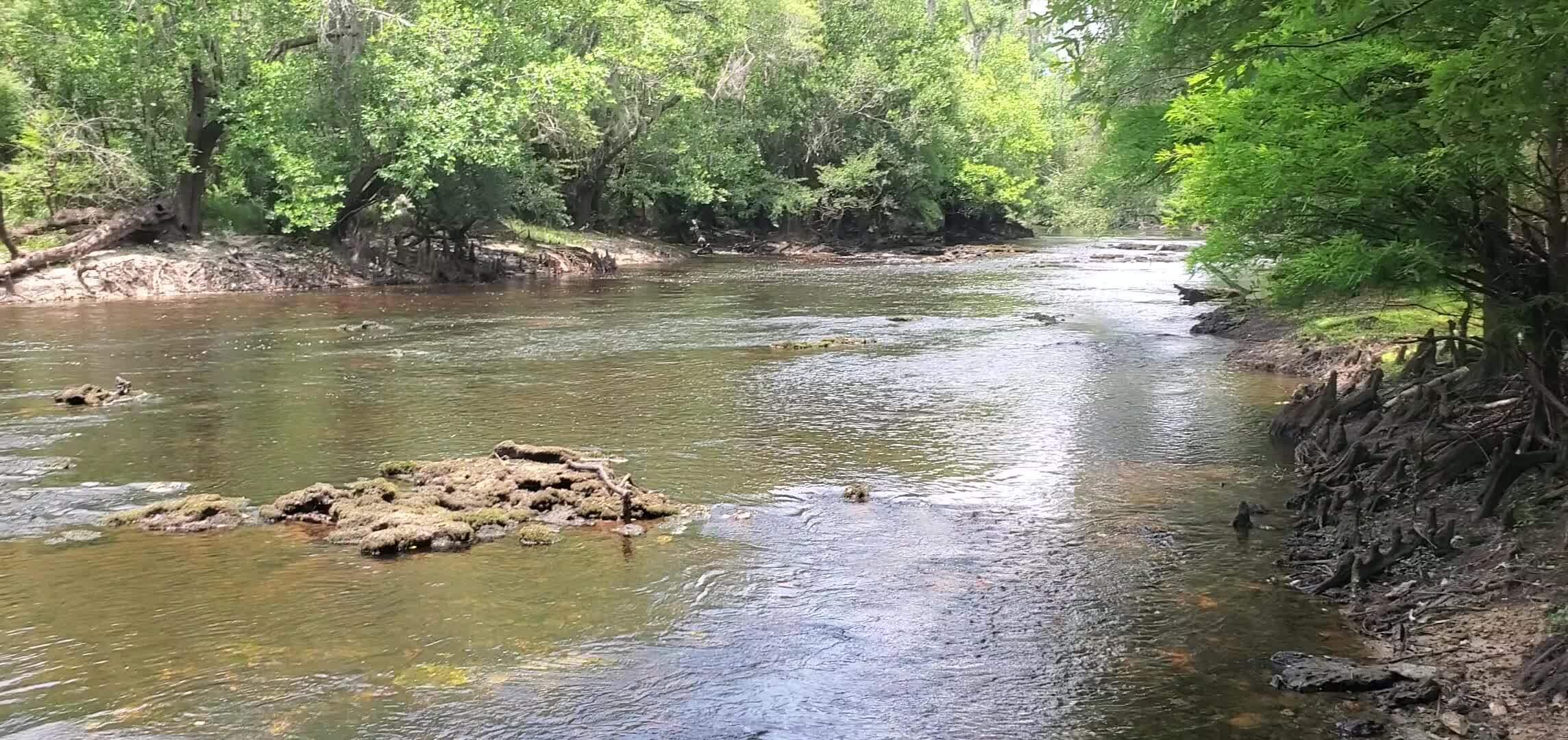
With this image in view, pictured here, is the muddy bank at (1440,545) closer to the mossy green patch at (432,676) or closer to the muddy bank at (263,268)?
the mossy green patch at (432,676)

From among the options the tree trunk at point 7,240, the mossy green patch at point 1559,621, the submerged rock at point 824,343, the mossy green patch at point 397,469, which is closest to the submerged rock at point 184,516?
the mossy green patch at point 397,469

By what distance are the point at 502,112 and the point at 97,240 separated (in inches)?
425

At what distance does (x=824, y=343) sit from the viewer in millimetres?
21844

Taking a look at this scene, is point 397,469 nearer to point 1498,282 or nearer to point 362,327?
point 1498,282

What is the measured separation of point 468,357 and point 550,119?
20637 mm

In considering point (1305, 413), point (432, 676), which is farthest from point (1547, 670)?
point (1305, 413)

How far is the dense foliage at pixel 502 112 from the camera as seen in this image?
30.1 meters

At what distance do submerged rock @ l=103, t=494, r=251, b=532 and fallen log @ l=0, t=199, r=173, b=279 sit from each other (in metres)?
23.0

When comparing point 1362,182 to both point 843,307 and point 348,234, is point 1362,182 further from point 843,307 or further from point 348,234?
point 348,234

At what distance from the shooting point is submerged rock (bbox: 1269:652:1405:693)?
6.52 metres

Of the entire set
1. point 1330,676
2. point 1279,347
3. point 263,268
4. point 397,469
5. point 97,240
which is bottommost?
point 1330,676

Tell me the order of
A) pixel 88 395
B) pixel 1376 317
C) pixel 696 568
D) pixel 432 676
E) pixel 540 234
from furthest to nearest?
1. pixel 540 234
2. pixel 1376 317
3. pixel 88 395
4. pixel 696 568
5. pixel 432 676

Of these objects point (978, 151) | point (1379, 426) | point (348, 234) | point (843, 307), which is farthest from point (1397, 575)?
point (978, 151)

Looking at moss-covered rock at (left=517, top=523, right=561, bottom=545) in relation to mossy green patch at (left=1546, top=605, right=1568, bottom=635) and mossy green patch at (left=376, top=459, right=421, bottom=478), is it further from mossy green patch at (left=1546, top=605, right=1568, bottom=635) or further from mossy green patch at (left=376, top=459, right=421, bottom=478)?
mossy green patch at (left=1546, top=605, right=1568, bottom=635)
